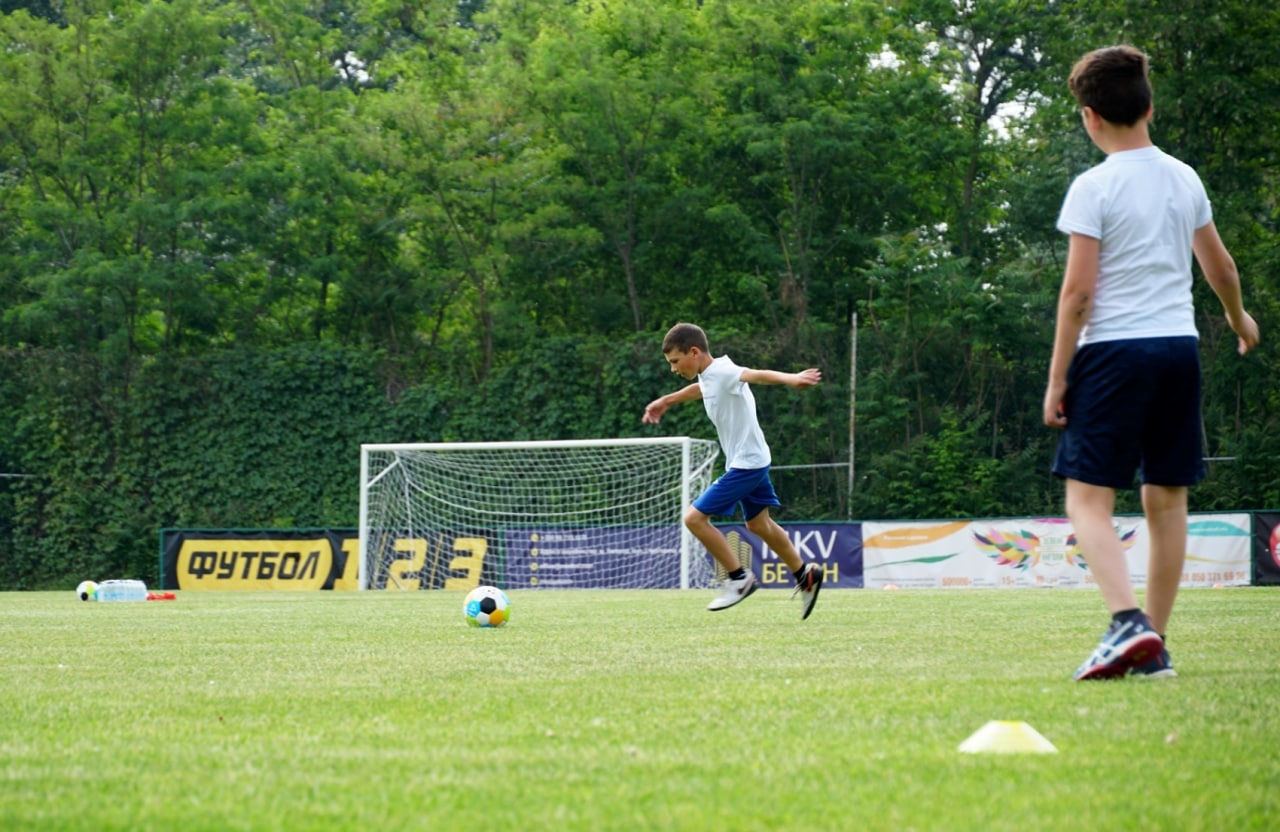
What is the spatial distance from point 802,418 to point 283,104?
15263mm

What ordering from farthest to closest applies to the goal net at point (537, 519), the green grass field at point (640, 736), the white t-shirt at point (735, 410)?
the goal net at point (537, 519), the white t-shirt at point (735, 410), the green grass field at point (640, 736)

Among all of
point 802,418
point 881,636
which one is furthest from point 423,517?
point 881,636

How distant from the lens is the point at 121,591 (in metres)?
18.7

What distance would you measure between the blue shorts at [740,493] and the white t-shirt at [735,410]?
6 centimetres

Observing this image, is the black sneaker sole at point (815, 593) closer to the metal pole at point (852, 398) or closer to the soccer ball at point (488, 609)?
the soccer ball at point (488, 609)

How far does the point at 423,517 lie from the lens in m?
24.5

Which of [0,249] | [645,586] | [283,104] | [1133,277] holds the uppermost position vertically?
[283,104]

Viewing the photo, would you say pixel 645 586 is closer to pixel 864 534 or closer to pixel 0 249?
pixel 864 534

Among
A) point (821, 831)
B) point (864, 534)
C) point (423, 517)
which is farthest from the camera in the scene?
point (423, 517)

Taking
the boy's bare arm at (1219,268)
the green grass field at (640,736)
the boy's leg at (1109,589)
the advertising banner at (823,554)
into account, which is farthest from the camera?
the advertising banner at (823,554)

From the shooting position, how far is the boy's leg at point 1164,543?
500 centimetres

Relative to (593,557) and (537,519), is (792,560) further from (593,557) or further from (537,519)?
(537,519)

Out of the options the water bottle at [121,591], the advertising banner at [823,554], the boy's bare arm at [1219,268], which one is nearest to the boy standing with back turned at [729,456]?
the boy's bare arm at [1219,268]

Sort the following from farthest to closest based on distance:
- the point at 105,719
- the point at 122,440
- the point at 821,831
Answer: the point at 122,440
the point at 105,719
the point at 821,831
